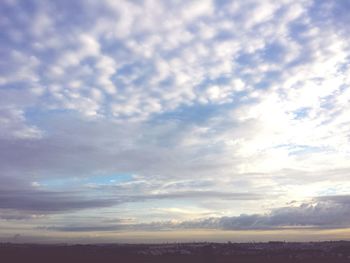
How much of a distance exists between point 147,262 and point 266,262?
799 inches

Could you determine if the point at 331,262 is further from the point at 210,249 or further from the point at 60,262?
the point at 60,262

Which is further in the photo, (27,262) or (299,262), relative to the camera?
(299,262)

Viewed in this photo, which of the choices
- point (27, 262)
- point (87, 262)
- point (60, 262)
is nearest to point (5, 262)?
point (27, 262)

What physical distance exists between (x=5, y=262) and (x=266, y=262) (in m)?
42.3

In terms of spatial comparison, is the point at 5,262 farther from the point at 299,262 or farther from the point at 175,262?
the point at 299,262

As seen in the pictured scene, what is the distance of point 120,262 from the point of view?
249 feet

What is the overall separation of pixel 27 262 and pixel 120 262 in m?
15.2

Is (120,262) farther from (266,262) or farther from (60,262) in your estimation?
(266,262)

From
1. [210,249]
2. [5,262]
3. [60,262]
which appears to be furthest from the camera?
[60,262]

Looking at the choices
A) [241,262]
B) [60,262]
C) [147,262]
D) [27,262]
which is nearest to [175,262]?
[147,262]

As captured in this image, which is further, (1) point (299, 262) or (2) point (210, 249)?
(1) point (299, 262)

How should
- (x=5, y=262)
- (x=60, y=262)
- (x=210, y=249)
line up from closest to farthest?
(x=210, y=249)
(x=5, y=262)
(x=60, y=262)

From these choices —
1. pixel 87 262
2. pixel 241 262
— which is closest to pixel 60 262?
pixel 87 262

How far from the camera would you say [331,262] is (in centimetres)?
7244
